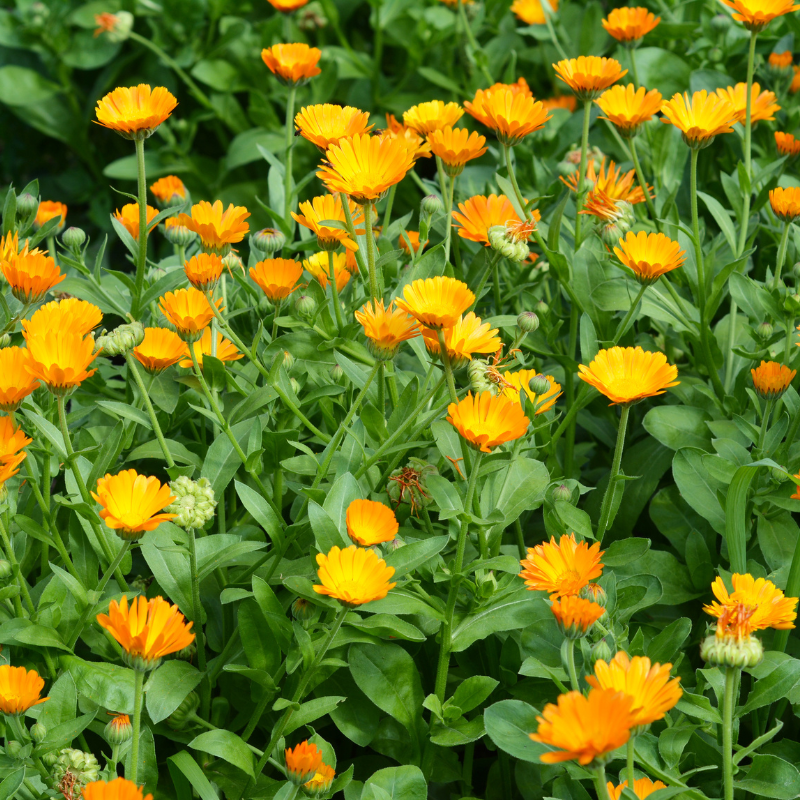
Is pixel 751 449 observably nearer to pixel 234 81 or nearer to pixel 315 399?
pixel 315 399

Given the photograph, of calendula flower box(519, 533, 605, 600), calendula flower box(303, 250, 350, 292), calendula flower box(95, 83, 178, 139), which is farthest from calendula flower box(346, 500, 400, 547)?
calendula flower box(95, 83, 178, 139)

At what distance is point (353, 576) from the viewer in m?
0.90

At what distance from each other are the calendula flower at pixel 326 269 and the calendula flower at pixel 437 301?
12.9 inches

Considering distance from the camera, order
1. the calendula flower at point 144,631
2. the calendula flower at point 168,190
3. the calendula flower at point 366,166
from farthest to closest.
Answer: the calendula flower at point 168,190 < the calendula flower at point 366,166 < the calendula flower at point 144,631

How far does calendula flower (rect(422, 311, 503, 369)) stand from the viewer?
102 centimetres

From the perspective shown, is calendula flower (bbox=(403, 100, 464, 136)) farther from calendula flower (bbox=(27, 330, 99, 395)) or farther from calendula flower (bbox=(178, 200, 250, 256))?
calendula flower (bbox=(27, 330, 99, 395))

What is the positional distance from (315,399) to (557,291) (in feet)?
1.67

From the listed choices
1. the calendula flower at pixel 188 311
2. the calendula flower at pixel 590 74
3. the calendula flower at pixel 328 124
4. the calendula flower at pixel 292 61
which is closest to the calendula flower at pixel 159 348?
the calendula flower at pixel 188 311

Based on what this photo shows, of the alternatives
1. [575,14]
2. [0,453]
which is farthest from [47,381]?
[575,14]

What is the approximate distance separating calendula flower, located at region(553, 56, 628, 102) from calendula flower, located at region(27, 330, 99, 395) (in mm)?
779

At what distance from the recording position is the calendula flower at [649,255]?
1.16m

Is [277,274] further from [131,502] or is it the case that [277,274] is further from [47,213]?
[47,213]

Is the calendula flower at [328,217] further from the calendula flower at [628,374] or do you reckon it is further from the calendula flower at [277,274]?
the calendula flower at [628,374]

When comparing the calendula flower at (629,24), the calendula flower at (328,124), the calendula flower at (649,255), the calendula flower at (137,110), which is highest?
the calendula flower at (137,110)
